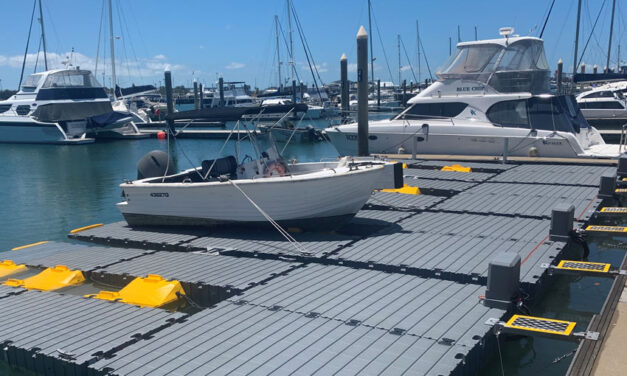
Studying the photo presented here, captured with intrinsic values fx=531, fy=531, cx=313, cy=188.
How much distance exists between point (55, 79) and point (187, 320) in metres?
41.7

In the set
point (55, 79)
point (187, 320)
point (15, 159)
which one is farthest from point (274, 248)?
point (55, 79)

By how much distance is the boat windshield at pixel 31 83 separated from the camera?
41834 millimetres

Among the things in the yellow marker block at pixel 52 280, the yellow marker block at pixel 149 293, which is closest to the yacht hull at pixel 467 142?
the yellow marker block at pixel 149 293

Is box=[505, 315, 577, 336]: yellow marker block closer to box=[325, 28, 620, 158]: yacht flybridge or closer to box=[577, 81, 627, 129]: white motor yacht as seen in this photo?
box=[325, 28, 620, 158]: yacht flybridge

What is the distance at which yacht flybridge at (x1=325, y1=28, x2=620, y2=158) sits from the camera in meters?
16.1

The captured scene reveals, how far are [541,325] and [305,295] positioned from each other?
8.86ft

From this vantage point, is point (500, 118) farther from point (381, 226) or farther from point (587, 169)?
point (381, 226)

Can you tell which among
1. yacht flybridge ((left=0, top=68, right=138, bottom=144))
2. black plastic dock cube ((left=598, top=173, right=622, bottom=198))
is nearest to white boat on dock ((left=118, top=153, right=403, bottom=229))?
black plastic dock cube ((left=598, top=173, right=622, bottom=198))

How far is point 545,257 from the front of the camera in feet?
24.9

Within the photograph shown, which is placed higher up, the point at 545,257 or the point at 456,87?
the point at 456,87

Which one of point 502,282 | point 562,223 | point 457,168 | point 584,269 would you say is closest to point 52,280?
point 502,282

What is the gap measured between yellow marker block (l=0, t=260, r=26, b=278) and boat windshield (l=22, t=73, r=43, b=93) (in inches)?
1479

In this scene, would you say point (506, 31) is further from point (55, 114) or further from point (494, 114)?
point (55, 114)

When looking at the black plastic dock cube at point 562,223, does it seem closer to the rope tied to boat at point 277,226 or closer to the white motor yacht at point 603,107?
the rope tied to boat at point 277,226
